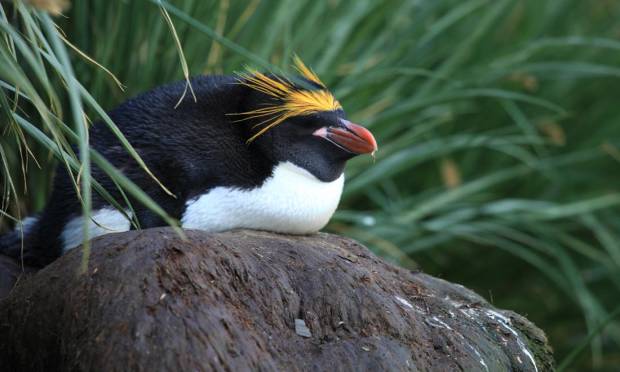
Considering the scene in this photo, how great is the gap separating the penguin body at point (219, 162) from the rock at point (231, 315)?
233mm

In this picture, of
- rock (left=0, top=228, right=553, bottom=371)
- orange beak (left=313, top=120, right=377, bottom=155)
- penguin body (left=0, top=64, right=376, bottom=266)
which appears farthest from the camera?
orange beak (left=313, top=120, right=377, bottom=155)

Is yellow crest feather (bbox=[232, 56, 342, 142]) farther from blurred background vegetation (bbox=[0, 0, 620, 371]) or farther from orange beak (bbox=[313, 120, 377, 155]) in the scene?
blurred background vegetation (bbox=[0, 0, 620, 371])

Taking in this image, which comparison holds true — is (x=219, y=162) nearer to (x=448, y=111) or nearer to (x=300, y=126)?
(x=300, y=126)

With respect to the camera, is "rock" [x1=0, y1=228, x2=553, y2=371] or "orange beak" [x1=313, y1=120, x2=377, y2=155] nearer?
"rock" [x1=0, y1=228, x2=553, y2=371]

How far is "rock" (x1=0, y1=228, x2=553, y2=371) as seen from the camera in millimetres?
1995

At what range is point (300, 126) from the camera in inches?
113

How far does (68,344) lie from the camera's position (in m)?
2.03

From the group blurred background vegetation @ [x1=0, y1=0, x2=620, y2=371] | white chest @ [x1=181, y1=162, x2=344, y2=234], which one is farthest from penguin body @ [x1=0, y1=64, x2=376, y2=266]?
blurred background vegetation @ [x1=0, y1=0, x2=620, y2=371]

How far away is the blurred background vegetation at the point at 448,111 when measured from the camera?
11.8ft

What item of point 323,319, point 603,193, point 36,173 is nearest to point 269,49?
point 36,173

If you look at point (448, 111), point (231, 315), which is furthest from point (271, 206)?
point (448, 111)

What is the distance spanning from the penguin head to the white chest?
0.05 meters

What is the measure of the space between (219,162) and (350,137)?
15.5 inches

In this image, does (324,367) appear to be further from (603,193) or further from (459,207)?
(603,193)
